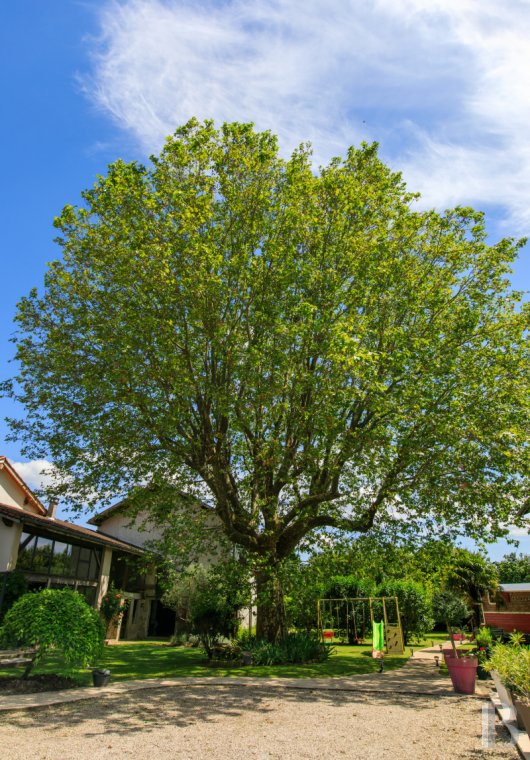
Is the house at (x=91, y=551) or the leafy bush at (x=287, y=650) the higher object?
the house at (x=91, y=551)

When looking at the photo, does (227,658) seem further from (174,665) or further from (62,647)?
(62,647)

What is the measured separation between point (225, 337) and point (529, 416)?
31.6 ft

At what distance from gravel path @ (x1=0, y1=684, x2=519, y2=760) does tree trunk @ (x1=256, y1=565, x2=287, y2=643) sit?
5.28 meters

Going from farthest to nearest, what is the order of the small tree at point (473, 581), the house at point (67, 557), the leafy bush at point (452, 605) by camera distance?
the small tree at point (473, 581) < the leafy bush at point (452, 605) < the house at point (67, 557)

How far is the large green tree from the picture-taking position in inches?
580

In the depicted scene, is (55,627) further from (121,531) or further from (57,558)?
(121,531)

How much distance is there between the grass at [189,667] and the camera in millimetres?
13427

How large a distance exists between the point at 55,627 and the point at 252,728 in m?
5.45

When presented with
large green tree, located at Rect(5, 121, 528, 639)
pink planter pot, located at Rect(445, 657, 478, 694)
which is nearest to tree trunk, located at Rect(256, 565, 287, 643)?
large green tree, located at Rect(5, 121, 528, 639)

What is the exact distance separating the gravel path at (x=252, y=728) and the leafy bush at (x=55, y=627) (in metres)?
1.33

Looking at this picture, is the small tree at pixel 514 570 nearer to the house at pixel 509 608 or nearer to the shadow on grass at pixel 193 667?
the house at pixel 509 608

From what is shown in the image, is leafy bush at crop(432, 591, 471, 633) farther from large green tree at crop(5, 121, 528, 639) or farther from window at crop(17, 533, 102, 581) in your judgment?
window at crop(17, 533, 102, 581)

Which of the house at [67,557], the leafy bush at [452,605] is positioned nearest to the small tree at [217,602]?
the house at [67,557]

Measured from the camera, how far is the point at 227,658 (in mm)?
18859
